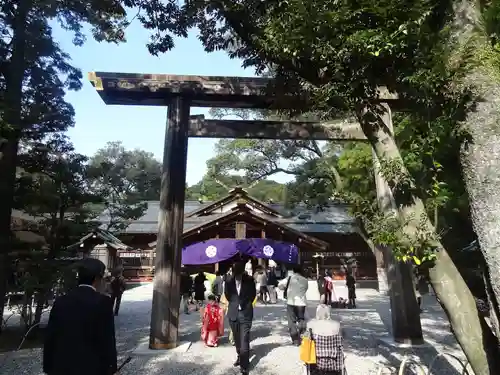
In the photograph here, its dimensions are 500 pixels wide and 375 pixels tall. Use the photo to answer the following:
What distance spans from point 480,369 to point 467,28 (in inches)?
104

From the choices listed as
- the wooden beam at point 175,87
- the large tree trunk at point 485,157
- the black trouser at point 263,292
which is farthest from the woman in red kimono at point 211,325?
the black trouser at point 263,292

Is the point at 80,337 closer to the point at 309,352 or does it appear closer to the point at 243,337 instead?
the point at 309,352

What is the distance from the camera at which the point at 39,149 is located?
9.95m

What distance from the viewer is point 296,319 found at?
7.61m

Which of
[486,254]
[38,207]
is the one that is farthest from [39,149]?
[486,254]

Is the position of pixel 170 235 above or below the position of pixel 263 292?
above

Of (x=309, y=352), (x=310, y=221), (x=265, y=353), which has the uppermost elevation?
(x=310, y=221)

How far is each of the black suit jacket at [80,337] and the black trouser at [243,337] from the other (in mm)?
3070

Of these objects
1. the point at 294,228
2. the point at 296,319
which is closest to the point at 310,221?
the point at 294,228

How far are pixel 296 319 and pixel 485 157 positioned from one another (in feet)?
18.3

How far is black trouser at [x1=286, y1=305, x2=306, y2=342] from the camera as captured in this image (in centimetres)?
747

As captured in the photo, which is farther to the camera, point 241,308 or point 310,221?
point 310,221

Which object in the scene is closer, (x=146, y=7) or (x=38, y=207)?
(x=146, y=7)

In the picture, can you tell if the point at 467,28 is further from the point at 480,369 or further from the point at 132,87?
the point at 132,87
